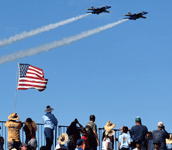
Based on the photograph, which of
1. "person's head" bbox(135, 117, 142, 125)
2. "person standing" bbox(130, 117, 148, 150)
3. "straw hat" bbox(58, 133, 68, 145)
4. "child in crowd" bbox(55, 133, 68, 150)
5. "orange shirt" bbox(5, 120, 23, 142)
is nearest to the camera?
"child in crowd" bbox(55, 133, 68, 150)

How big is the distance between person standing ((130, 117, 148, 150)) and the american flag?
658cm

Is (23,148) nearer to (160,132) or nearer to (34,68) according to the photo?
(160,132)

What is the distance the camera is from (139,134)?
15.7m

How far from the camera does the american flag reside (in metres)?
20.4

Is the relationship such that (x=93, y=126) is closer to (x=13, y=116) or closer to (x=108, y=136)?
(x=108, y=136)

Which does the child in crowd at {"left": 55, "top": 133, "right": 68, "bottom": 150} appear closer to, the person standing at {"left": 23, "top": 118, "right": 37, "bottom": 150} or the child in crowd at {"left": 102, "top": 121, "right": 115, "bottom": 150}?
the person standing at {"left": 23, "top": 118, "right": 37, "bottom": 150}

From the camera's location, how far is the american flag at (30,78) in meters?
20.4

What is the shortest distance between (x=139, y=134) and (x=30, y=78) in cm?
744

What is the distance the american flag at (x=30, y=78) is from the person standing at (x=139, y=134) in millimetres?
6582

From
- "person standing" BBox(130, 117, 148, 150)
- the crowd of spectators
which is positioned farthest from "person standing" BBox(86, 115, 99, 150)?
"person standing" BBox(130, 117, 148, 150)

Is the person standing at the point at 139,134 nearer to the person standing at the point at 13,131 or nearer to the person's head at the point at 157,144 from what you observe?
the person's head at the point at 157,144

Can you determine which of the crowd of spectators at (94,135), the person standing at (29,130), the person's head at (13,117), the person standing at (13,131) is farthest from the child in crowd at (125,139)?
the person's head at (13,117)

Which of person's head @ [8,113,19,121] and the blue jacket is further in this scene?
the blue jacket

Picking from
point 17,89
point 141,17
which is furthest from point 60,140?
point 141,17
